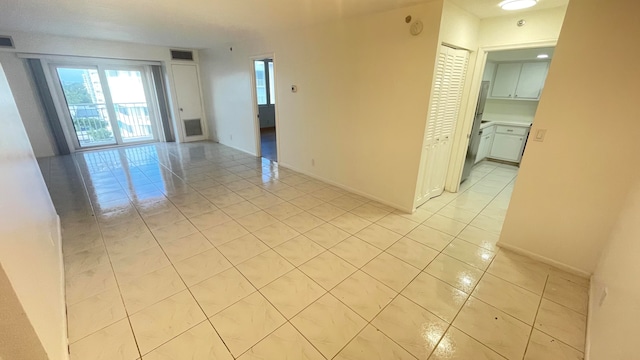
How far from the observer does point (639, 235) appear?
1.47 m

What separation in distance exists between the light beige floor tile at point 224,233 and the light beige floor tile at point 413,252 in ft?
5.22

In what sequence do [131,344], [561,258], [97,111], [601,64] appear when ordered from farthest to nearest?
[97,111], [561,258], [601,64], [131,344]

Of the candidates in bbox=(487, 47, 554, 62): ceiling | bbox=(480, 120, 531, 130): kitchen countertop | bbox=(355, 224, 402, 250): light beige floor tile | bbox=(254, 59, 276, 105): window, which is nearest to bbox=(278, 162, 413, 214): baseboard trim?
bbox=(355, 224, 402, 250): light beige floor tile

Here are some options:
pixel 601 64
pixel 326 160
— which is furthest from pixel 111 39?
pixel 601 64

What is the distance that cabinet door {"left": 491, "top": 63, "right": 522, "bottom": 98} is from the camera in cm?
512

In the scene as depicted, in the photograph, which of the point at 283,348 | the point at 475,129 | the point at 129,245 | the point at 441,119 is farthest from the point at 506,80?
the point at 129,245

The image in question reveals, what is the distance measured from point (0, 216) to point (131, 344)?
1.02 meters

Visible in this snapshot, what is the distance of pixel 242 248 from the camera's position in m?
2.54

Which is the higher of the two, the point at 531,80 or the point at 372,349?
the point at 531,80

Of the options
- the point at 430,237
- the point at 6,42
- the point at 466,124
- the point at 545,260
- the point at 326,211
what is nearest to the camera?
the point at 545,260

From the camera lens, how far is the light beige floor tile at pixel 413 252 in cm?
239

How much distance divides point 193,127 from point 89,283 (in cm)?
584

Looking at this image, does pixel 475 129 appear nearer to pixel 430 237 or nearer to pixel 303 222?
pixel 430 237

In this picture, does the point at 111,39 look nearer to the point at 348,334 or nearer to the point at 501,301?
the point at 348,334
